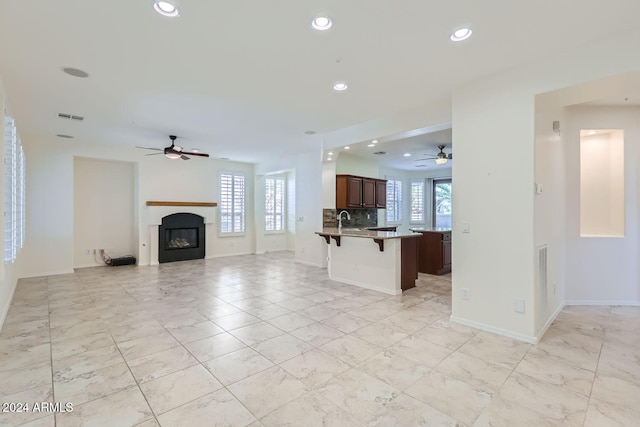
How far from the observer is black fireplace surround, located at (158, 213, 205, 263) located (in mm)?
7621

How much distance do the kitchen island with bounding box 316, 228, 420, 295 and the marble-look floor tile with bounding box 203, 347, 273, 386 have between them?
8.73 ft

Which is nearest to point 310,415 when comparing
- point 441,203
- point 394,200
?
point 394,200

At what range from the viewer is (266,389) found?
222cm

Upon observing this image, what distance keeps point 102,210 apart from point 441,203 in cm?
1029

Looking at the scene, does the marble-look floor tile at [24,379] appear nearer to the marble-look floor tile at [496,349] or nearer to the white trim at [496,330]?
the marble-look floor tile at [496,349]

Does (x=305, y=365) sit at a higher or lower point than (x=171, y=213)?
lower

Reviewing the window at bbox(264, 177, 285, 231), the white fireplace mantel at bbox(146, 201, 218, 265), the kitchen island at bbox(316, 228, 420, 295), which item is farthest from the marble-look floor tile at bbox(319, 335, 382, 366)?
the window at bbox(264, 177, 285, 231)

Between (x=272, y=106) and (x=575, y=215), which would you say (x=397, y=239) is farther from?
(x=272, y=106)

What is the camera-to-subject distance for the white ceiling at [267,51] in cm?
221


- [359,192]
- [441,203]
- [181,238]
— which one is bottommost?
[181,238]

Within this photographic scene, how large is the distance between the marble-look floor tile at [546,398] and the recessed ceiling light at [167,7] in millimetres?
3652

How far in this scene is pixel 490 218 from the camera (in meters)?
3.25

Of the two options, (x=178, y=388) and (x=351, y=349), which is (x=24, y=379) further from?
(x=351, y=349)

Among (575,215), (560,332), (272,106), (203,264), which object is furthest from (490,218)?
(203,264)
